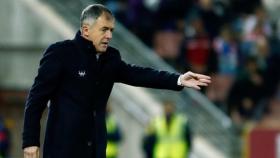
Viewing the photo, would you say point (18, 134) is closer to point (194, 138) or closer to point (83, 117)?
point (194, 138)

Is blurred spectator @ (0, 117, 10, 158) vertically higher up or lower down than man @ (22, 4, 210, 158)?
higher up

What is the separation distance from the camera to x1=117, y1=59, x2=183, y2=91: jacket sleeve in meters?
8.98

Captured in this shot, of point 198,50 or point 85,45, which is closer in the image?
point 85,45

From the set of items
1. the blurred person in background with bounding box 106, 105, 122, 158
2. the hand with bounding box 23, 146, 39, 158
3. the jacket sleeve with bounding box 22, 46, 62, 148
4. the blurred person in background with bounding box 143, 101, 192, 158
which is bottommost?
the hand with bounding box 23, 146, 39, 158

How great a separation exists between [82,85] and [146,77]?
1.76ft

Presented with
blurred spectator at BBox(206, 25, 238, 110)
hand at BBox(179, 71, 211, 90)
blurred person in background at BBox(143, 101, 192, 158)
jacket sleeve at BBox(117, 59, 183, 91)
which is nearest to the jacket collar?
jacket sleeve at BBox(117, 59, 183, 91)

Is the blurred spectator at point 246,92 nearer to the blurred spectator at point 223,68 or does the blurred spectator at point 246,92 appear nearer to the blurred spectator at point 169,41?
the blurred spectator at point 223,68

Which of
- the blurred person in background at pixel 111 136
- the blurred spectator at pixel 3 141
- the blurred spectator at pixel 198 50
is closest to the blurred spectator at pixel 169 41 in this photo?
the blurred spectator at pixel 198 50

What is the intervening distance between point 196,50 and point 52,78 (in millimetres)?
11649

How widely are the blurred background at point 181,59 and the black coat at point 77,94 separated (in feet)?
30.8

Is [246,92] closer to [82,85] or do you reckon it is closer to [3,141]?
[3,141]

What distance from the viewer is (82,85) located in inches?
351

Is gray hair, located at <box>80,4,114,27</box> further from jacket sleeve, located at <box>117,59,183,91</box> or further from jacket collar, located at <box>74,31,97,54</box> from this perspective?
jacket sleeve, located at <box>117,59,183,91</box>

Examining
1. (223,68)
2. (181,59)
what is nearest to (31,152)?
(181,59)
